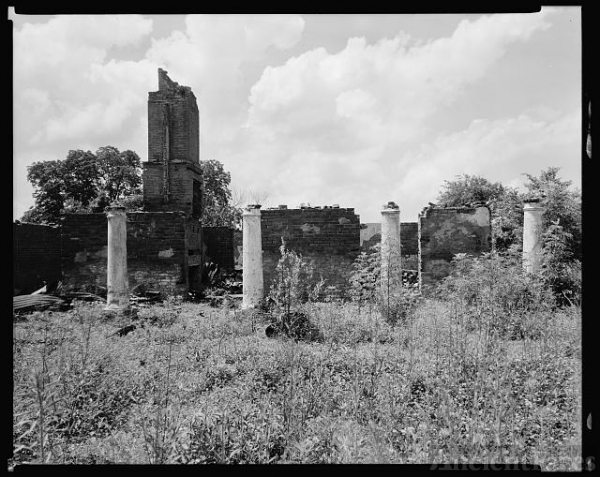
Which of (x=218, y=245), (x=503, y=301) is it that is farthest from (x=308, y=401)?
(x=218, y=245)

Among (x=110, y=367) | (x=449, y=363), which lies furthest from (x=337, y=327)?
(x=110, y=367)

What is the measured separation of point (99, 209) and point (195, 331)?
2191 cm

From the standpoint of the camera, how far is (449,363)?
12.2ft

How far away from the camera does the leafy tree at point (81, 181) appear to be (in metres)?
26.4

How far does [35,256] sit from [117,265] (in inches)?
300

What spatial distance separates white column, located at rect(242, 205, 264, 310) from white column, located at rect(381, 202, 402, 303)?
2583mm

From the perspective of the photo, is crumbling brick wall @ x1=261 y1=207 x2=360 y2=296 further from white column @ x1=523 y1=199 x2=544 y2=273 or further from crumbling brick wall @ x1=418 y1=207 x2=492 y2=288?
white column @ x1=523 y1=199 x2=544 y2=273

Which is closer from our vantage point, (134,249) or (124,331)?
(124,331)

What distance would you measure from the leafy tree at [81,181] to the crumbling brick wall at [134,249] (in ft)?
44.4

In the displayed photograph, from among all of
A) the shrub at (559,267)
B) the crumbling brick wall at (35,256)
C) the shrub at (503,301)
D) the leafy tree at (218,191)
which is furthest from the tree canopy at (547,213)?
the leafy tree at (218,191)

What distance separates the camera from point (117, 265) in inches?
340

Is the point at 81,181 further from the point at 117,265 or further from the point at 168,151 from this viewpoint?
the point at 117,265

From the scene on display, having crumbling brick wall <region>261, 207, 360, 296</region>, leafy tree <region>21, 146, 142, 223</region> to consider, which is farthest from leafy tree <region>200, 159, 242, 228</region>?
crumbling brick wall <region>261, 207, 360, 296</region>
